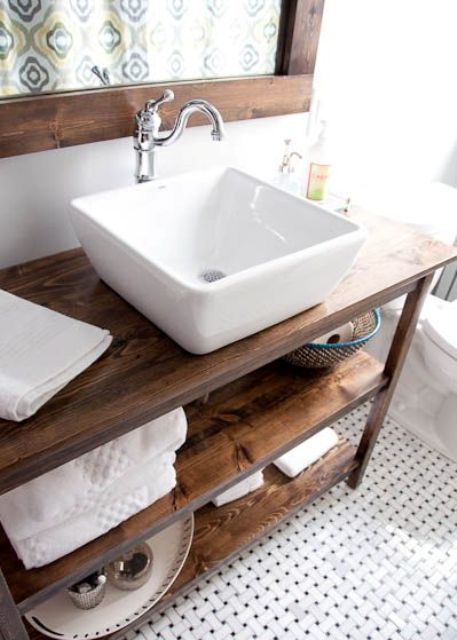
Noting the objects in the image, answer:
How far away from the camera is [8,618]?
844 mm

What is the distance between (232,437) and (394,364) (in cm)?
48

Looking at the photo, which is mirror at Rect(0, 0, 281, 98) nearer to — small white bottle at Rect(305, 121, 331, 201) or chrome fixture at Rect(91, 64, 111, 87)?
chrome fixture at Rect(91, 64, 111, 87)

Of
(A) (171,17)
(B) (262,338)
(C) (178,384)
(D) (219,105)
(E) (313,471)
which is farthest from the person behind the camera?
(E) (313,471)

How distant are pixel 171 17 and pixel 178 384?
0.77 meters

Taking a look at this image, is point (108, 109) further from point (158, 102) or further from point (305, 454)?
point (305, 454)

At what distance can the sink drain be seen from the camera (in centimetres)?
110

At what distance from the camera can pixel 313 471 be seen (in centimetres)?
156

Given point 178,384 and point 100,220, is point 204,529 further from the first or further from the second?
point 100,220

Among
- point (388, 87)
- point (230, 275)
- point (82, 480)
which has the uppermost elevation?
point (388, 87)

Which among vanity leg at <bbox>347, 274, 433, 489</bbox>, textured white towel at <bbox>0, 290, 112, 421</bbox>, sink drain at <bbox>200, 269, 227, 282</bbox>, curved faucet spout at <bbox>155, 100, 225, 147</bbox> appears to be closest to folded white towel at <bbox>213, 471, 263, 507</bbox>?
vanity leg at <bbox>347, 274, 433, 489</bbox>

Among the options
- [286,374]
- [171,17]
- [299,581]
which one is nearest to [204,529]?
[299,581]

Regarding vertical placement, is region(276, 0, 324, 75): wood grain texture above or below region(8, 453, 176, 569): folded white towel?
above

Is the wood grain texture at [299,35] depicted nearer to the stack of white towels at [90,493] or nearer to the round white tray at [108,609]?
the stack of white towels at [90,493]

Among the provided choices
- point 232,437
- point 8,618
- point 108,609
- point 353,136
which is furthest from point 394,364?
point 8,618
